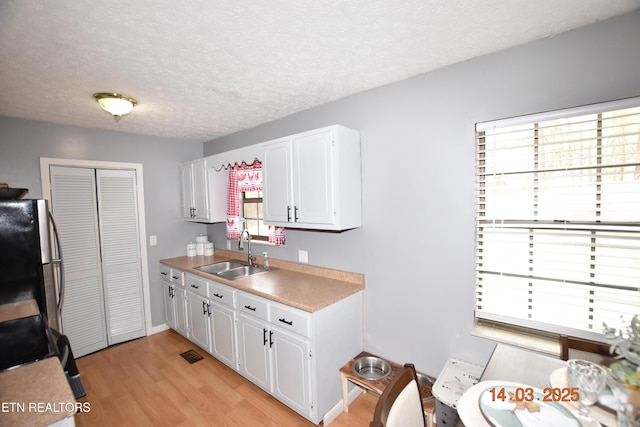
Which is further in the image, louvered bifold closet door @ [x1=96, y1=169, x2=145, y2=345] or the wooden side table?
louvered bifold closet door @ [x1=96, y1=169, x2=145, y2=345]

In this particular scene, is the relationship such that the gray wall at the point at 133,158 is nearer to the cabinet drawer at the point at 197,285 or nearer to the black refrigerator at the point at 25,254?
the cabinet drawer at the point at 197,285

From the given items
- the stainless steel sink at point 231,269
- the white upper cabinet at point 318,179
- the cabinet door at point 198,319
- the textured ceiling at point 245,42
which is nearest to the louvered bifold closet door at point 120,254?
the cabinet door at point 198,319

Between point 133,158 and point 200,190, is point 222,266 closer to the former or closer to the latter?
point 200,190

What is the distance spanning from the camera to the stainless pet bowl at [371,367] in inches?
80.2

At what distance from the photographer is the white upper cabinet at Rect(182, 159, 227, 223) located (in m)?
3.32

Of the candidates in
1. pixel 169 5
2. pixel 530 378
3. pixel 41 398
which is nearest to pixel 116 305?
pixel 41 398

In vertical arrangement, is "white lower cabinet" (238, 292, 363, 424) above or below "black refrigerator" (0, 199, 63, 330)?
below

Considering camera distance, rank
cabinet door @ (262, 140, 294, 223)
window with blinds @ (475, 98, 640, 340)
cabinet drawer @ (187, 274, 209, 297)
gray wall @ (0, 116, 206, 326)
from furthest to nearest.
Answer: cabinet drawer @ (187, 274, 209, 297) → gray wall @ (0, 116, 206, 326) → cabinet door @ (262, 140, 294, 223) → window with blinds @ (475, 98, 640, 340)

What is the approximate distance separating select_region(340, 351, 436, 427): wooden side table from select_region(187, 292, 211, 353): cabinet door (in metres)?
1.47

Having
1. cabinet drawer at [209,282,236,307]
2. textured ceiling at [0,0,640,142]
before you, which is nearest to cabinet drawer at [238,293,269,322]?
cabinet drawer at [209,282,236,307]

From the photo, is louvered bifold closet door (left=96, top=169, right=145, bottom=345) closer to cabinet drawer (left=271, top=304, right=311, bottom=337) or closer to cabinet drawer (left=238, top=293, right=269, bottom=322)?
cabinet drawer (left=238, top=293, right=269, bottom=322)

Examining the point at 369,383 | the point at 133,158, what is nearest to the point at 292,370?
the point at 369,383

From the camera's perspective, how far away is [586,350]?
131 centimetres

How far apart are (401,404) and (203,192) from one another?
3052 mm
